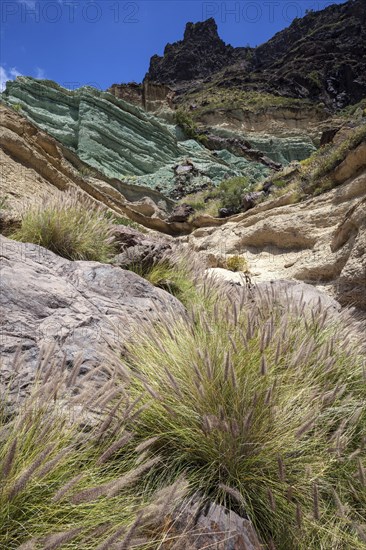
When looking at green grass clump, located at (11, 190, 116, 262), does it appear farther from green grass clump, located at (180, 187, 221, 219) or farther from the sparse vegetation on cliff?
the sparse vegetation on cliff

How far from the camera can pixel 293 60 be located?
240ft

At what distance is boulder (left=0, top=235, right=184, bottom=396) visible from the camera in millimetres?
2439

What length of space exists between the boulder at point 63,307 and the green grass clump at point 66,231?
104 centimetres

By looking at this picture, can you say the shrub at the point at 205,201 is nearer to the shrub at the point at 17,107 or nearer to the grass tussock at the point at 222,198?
the grass tussock at the point at 222,198

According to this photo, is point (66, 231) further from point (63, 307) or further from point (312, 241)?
point (312, 241)

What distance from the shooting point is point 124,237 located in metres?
6.34

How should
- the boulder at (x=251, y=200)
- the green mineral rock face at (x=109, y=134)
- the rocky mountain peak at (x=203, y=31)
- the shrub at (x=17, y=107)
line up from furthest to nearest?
1. the rocky mountain peak at (x=203, y=31)
2. the green mineral rock face at (x=109, y=134)
3. the shrub at (x=17, y=107)
4. the boulder at (x=251, y=200)

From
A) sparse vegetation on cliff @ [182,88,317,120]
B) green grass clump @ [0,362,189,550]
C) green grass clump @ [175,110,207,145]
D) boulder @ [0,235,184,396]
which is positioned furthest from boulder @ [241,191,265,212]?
sparse vegetation on cliff @ [182,88,317,120]

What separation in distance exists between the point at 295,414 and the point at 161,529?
3.15ft

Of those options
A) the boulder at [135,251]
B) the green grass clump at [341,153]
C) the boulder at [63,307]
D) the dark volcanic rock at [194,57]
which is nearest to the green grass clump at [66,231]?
the boulder at [135,251]

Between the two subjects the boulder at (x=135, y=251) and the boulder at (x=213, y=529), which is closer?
the boulder at (x=213, y=529)

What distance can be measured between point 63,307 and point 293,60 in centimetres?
8561

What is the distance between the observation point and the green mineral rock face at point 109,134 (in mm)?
22672

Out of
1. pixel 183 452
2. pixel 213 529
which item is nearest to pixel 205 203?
pixel 183 452
